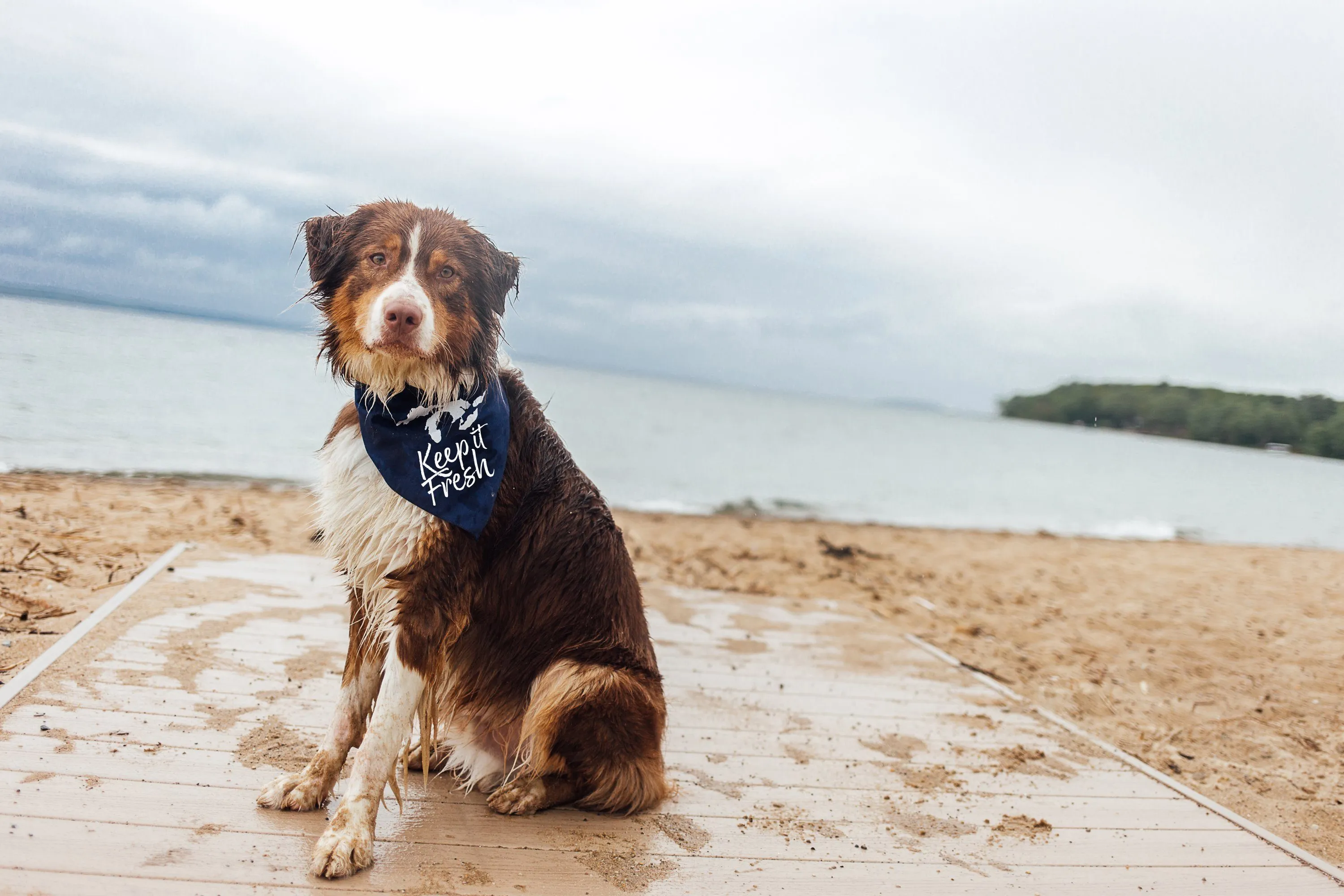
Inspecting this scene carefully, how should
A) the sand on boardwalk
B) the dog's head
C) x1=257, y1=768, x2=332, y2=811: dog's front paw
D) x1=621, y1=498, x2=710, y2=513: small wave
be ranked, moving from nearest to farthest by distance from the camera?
the dog's head < x1=257, y1=768, x2=332, y2=811: dog's front paw < the sand on boardwalk < x1=621, y1=498, x2=710, y2=513: small wave

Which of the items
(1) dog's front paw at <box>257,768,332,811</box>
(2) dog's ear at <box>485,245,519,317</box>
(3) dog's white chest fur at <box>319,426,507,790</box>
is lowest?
(1) dog's front paw at <box>257,768,332,811</box>

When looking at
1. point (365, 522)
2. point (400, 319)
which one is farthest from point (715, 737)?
point (400, 319)

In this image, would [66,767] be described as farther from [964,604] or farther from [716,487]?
[716,487]

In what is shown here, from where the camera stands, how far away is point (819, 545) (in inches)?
451

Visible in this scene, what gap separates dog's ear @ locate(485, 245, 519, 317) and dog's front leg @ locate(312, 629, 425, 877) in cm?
114

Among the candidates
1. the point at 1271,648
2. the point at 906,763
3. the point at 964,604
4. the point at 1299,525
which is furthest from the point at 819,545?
the point at 1299,525

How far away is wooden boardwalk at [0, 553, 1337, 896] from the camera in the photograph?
2.41 m

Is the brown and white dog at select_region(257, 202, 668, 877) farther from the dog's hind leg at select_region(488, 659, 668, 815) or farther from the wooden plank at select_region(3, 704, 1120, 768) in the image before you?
the wooden plank at select_region(3, 704, 1120, 768)

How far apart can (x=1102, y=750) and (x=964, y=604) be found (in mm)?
4416

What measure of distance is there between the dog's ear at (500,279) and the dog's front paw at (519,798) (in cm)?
167

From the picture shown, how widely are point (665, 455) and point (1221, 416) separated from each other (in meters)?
19.1

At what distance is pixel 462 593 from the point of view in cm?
265

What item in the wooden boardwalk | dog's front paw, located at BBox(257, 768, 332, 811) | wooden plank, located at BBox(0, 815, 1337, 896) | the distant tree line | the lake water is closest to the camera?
wooden plank, located at BBox(0, 815, 1337, 896)

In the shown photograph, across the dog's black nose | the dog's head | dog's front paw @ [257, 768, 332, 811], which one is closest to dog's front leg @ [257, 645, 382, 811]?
dog's front paw @ [257, 768, 332, 811]
